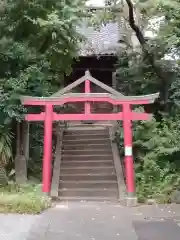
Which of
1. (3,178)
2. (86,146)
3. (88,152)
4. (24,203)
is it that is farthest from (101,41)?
(24,203)

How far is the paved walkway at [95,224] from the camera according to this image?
7.89m

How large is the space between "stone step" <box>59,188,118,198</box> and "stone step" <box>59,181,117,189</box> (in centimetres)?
24

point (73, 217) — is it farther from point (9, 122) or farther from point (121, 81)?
point (121, 81)

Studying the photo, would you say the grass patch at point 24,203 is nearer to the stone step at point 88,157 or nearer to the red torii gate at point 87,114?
the red torii gate at point 87,114

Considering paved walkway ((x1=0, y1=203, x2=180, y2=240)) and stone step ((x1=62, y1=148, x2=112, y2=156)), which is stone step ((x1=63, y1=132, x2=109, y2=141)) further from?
paved walkway ((x1=0, y1=203, x2=180, y2=240))

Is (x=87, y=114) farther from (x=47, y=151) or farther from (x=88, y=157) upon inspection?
(x=88, y=157)

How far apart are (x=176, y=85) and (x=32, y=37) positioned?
5.24 metres

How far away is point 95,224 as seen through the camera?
892 centimetres

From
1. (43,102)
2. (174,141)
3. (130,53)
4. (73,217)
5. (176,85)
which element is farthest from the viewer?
(130,53)

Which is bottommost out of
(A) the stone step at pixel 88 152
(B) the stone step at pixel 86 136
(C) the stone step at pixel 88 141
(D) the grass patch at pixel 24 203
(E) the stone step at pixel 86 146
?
(D) the grass patch at pixel 24 203

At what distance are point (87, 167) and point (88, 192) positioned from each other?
1.37 meters

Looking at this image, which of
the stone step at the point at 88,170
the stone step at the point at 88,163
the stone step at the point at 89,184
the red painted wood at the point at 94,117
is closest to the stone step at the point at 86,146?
the stone step at the point at 88,163

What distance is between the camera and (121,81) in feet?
56.5

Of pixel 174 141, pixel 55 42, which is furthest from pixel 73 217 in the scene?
pixel 55 42
